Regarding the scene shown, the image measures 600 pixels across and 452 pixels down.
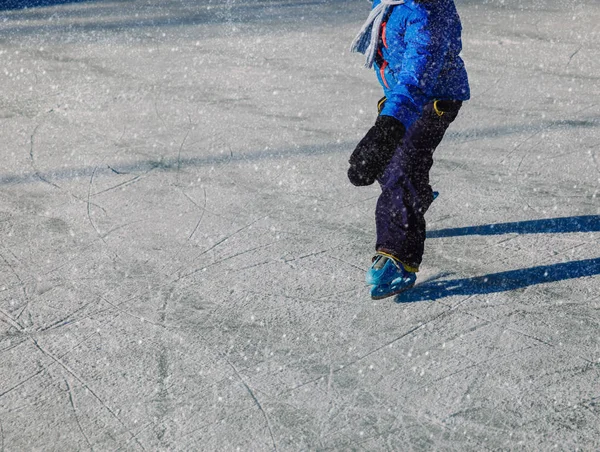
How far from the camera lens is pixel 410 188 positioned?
3664mm

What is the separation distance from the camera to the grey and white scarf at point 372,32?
358cm

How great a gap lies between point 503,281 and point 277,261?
110 centimetres

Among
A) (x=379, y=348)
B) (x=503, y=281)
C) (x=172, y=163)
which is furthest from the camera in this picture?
(x=172, y=163)

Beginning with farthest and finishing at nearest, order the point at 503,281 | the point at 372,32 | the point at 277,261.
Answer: the point at 277,261 < the point at 503,281 < the point at 372,32

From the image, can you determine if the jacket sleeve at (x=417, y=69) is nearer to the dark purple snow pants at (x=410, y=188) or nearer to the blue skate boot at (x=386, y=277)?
the dark purple snow pants at (x=410, y=188)

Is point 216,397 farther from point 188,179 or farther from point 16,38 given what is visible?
point 16,38

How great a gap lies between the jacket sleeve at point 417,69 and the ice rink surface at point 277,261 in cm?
89

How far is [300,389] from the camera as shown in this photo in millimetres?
3055

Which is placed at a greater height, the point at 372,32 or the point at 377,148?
the point at 372,32

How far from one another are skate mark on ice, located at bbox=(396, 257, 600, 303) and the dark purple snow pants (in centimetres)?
14

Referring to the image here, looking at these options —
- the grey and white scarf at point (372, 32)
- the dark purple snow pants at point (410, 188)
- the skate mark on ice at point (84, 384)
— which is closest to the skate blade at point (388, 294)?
the dark purple snow pants at point (410, 188)

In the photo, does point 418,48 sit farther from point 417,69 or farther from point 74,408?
point 74,408

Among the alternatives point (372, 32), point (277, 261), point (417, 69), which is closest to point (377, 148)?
point (417, 69)

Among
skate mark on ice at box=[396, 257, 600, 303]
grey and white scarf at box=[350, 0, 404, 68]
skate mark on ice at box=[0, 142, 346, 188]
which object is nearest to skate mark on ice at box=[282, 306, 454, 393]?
skate mark on ice at box=[396, 257, 600, 303]
